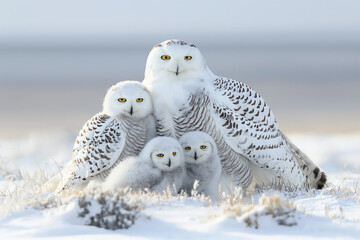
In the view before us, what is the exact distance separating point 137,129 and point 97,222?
2.30 metres

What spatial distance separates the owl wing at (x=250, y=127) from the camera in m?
6.70

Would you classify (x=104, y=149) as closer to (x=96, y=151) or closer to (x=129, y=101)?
(x=96, y=151)

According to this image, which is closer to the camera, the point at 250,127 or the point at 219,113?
the point at 219,113

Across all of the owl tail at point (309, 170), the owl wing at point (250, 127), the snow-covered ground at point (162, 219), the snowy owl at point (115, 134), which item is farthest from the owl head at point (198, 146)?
the owl tail at point (309, 170)

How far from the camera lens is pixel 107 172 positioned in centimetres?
658

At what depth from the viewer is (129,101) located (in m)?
6.47

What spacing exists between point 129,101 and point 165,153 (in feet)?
2.51

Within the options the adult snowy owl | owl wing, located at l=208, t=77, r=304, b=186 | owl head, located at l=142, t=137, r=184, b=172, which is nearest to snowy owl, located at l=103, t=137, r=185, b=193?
owl head, located at l=142, t=137, r=184, b=172

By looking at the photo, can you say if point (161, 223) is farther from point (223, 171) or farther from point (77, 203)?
point (223, 171)

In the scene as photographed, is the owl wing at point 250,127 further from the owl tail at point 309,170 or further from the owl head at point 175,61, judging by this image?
the owl head at point 175,61

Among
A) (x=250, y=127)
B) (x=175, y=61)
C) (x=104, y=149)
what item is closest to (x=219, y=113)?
(x=250, y=127)

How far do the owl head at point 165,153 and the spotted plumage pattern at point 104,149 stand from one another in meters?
0.34

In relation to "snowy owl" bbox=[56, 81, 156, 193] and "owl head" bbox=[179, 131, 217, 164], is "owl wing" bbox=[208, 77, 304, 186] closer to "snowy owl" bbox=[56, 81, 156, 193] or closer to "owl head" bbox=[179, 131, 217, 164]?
"owl head" bbox=[179, 131, 217, 164]

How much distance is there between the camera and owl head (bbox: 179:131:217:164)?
21.0 ft
